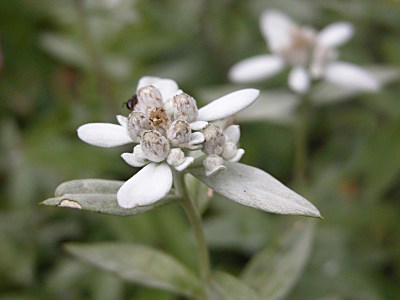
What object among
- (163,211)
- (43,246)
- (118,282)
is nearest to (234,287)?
(118,282)

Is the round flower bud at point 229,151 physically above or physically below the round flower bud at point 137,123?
below

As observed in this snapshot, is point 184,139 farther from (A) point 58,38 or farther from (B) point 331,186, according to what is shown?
(A) point 58,38

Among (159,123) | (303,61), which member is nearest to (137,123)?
(159,123)

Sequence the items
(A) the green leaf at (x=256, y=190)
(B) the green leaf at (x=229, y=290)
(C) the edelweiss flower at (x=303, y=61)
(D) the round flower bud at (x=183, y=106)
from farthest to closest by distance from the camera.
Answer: (C) the edelweiss flower at (x=303, y=61), (B) the green leaf at (x=229, y=290), (D) the round flower bud at (x=183, y=106), (A) the green leaf at (x=256, y=190)

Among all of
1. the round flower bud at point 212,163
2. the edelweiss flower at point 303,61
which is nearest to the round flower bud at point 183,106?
the round flower bud at point 212,163

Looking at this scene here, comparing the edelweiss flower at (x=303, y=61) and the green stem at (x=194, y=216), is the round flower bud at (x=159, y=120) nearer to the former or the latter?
the green stem at (x=194, y=216)

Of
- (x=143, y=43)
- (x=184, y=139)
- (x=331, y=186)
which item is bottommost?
(x=331, y=186)
